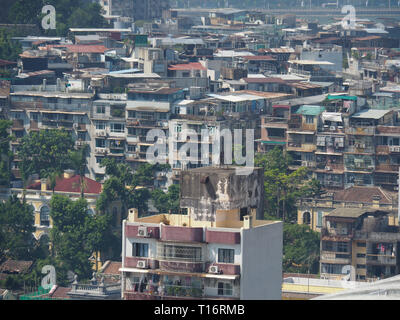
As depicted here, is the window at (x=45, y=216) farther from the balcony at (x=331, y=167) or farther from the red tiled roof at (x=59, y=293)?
the red tiled roof at (x=59, y=293)

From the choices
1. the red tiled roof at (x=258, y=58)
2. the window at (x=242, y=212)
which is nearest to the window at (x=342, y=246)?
the window at (x=242, y=212)

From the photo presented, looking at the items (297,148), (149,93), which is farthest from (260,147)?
(149,93)

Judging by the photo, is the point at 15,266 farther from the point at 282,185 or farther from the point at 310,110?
the point at 310,110

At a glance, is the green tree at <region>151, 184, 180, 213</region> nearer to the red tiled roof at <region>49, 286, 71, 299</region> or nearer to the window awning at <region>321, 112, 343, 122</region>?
the window awning at <region>321, 112, 343, 122</region>

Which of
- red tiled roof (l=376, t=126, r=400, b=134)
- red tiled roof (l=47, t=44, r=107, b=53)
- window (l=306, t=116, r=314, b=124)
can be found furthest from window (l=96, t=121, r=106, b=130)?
red tiled roof (l=47, t=44, r=107, b=53)

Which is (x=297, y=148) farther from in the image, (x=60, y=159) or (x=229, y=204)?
(x=229, y=204)

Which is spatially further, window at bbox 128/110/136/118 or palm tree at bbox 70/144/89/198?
window at bbox 128/110/136/118
